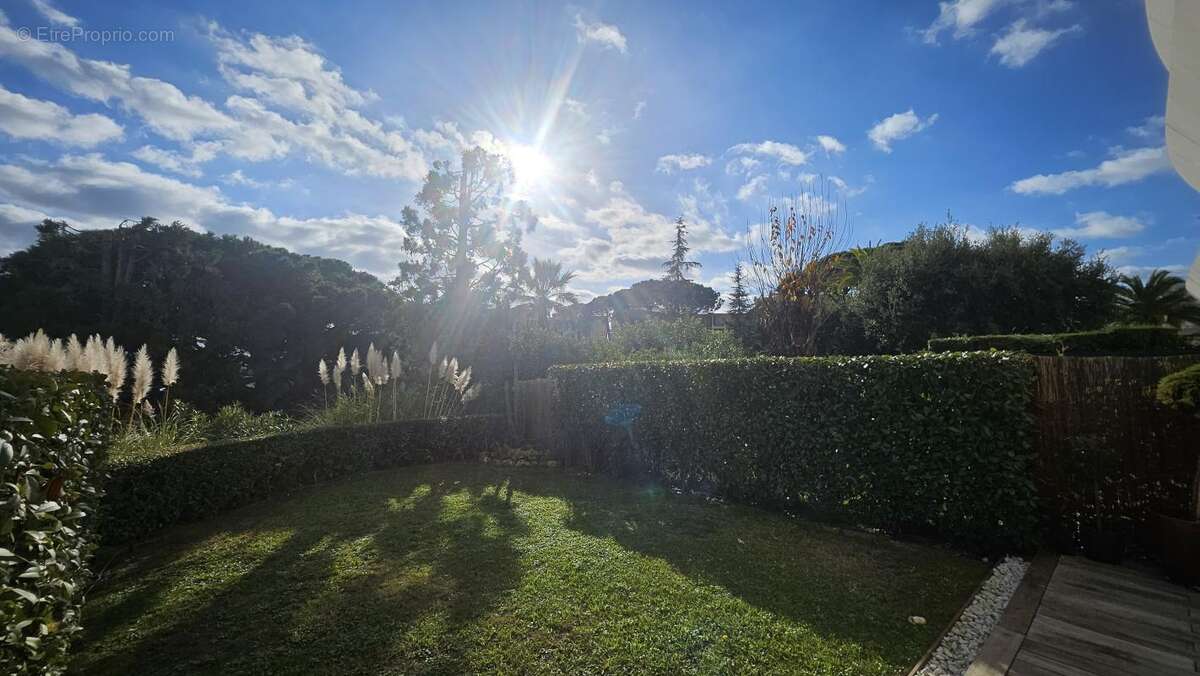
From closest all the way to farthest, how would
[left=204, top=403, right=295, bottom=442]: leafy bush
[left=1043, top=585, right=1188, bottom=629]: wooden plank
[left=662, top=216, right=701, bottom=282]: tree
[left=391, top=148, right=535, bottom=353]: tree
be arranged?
1. [left=1043, top=585, right=1188, bottom=629]: wooden plank
2. [left=204, top=403, right=295, bottom=442]: leafy bush
3. [left=391, top=148, right=535, bottom=353]: tree
4. [left=662, top=216, right=701, bottom=282]: tree

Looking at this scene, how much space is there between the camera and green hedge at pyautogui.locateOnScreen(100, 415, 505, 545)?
15.2ft

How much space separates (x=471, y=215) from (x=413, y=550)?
60.9ft

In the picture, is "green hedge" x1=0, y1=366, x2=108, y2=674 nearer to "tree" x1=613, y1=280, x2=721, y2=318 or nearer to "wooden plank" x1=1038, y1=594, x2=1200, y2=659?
"wooden plank" x1=1038, y1=594, x2=1200, y2=659

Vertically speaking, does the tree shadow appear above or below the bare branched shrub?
below

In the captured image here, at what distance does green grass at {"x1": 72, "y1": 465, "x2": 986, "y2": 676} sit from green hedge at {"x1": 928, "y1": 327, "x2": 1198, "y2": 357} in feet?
29.3

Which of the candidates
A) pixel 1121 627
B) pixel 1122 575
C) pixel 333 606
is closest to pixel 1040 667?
pixel 1121 627

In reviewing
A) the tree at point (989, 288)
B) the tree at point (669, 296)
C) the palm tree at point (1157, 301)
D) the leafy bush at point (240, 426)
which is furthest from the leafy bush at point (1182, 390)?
the tree at point (669, 296)

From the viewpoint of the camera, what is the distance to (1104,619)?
9.16 ft

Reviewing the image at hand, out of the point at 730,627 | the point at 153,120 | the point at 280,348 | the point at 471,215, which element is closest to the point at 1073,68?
the point at 730,627

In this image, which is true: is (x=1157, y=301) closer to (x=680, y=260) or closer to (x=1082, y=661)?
(x=680, y=260)

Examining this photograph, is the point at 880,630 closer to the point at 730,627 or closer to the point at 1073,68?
the point at 730,627

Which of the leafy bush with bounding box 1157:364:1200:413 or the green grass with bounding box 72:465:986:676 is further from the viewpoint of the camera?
the leafy bush with bounding box 1157:364:1200:413

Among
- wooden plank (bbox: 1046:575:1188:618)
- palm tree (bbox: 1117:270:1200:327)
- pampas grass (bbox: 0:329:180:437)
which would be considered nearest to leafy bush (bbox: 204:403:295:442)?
pampas grass (bbox: 0:329:180:437)

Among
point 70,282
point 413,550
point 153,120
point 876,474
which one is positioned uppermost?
point 153,120
